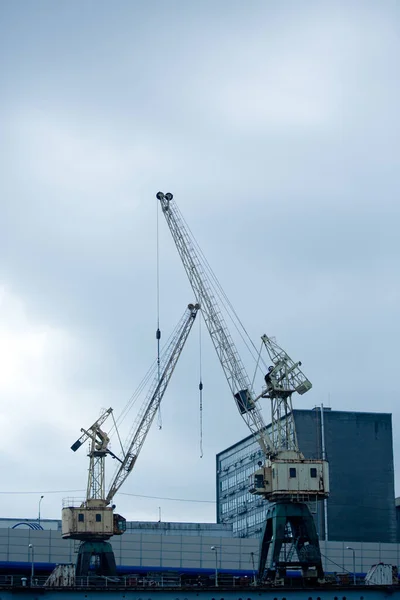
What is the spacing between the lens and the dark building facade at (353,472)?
6319 inches

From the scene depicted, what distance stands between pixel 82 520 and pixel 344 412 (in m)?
55.3

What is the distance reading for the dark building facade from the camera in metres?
160

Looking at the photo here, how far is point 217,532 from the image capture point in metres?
181

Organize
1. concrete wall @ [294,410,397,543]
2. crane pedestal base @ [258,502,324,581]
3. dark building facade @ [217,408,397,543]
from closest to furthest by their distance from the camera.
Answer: crane pedestal base @ [258,502,324,581] → dark building facade @ [217,408,397,543] → concrete wall @ [294,410,397,543]

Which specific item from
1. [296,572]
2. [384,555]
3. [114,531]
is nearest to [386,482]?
[384,555]

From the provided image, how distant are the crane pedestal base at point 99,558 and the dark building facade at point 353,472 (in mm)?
40981

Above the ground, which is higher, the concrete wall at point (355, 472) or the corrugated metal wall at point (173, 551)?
the concrete wall at point (355, 472)

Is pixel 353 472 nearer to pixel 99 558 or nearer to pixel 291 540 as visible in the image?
pixel 99 558

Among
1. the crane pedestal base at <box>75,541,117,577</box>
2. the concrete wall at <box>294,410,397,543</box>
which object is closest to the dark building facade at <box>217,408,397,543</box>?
the concrete wall at <box>294,410,397,543</box>

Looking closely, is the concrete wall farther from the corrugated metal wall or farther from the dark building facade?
the corrugated metal wall

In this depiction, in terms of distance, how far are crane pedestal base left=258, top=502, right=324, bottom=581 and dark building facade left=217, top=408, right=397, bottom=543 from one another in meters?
48.0

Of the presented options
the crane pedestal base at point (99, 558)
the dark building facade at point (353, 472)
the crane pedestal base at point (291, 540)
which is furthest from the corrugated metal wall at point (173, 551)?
the crane pedestal base at point (291, 540)

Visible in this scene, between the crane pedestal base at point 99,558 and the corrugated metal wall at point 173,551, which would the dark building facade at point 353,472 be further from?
the crane pedestal base at point 99,558

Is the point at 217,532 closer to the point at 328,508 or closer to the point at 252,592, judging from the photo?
the point at 328,508
